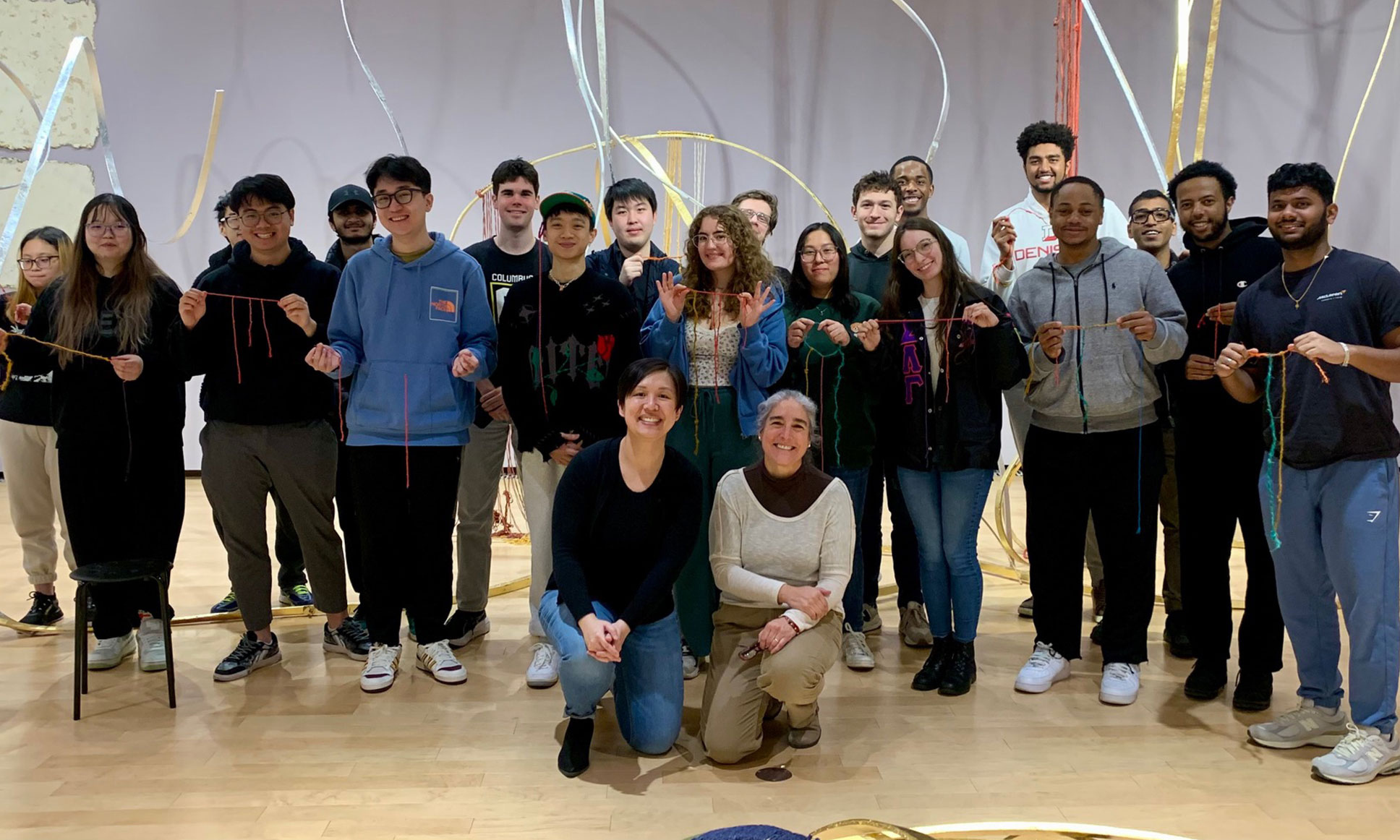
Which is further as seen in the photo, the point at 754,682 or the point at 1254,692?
the point at 1254,692

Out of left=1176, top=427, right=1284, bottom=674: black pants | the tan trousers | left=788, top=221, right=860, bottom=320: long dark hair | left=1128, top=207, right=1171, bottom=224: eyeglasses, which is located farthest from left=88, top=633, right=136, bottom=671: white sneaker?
left=1128, top=207, right=1171, bottom=224: eyeglasses

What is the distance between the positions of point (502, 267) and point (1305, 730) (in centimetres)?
271

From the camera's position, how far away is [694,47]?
6738 mm

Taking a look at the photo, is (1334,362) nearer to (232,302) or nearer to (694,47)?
(232,302)

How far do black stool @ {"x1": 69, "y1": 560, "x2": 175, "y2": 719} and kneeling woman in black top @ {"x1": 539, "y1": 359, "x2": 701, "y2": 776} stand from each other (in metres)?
1.16

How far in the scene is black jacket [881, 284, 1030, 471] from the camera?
2.92 m

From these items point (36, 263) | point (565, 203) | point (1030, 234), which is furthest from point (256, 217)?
point (1030, 234)

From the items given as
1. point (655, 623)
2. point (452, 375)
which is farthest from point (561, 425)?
point (655, 623)

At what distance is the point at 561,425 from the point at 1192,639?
201 cm

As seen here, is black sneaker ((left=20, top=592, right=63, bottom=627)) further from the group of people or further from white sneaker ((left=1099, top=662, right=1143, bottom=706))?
white sneaker ((left=1099, top=662, right=1143, bottom=706))

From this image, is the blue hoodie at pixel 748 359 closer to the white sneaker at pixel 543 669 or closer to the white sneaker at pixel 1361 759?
the white sneaker at pixel 543 669

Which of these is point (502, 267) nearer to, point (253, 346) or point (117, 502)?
point (253, 346)

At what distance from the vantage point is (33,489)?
374 centimetres

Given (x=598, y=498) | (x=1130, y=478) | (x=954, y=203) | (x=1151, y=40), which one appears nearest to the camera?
(x=598, y=498)
